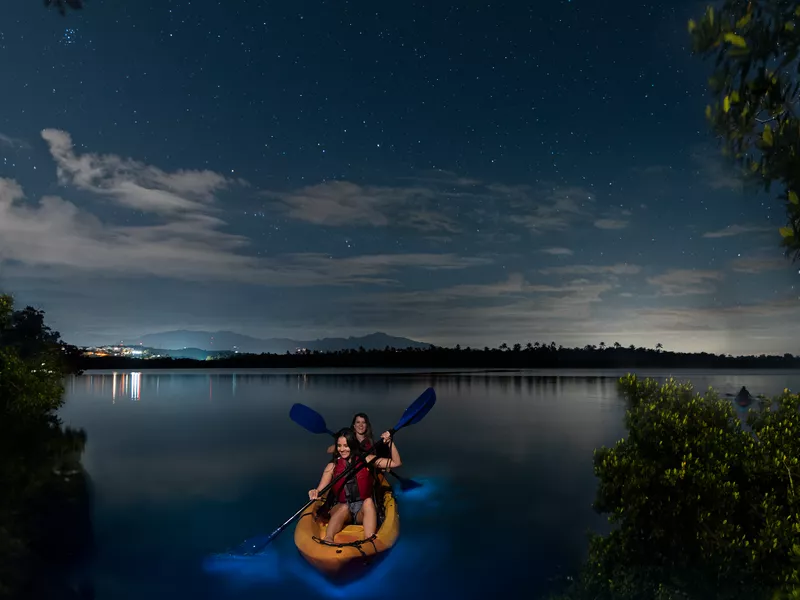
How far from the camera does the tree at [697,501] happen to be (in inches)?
225

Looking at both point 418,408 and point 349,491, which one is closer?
point 349,491

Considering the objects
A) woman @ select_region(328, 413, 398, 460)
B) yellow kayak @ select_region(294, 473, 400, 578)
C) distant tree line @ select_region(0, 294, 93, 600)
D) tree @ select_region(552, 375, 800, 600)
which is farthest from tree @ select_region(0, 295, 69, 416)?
tree @ select_region(552, 375, 800, 600)

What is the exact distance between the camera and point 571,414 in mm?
45281

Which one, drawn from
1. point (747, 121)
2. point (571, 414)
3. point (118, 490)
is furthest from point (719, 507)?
point (571, 414)

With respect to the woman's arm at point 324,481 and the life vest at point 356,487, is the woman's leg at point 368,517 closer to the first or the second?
the life vest at point 356,487

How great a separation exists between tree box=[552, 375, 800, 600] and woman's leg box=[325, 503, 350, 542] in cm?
381

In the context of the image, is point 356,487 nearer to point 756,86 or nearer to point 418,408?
point 418,408

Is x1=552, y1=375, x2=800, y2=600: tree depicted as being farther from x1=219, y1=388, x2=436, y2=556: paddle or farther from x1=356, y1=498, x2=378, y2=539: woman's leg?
x1=219, y1=388, x2=436, y2=556: paddle

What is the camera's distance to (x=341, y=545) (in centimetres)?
882

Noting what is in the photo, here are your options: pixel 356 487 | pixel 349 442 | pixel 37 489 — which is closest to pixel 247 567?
pixel 356 487

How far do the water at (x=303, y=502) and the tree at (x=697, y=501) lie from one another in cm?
229

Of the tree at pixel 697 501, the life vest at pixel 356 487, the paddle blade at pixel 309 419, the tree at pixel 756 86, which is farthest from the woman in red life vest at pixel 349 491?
the tree at pixel 756 86

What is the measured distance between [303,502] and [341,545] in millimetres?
8969

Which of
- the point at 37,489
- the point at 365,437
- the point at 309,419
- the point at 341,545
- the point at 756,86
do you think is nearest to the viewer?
the point at 756,86
